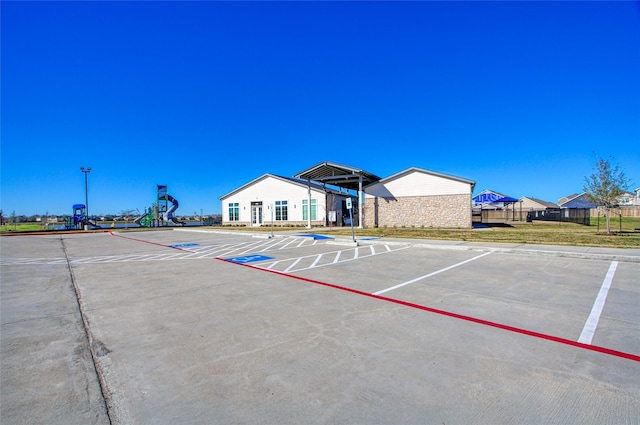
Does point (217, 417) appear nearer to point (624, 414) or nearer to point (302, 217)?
point (624, 414)

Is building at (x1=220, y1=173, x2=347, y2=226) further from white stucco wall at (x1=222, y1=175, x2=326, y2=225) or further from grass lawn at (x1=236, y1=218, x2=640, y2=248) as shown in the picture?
grass lawn at (x1=236, y1=218, x2=640, y2=248)

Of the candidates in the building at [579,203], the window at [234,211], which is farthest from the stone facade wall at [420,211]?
the window at [234,211]

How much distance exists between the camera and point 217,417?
7.86ft

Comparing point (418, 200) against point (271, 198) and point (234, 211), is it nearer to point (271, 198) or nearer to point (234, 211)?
point (271, 198)

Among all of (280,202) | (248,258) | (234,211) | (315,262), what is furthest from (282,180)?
(315,262)

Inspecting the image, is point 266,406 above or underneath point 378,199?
underneath

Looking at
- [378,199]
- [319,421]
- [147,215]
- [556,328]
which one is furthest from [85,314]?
[147,215]

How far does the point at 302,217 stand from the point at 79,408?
104 feet

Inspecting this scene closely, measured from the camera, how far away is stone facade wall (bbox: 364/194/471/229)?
82.2 ft

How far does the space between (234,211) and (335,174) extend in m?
16.6

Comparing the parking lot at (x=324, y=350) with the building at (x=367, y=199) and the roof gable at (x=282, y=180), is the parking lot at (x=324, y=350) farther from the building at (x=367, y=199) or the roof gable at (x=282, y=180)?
the roof gable at (x=282, y=180)

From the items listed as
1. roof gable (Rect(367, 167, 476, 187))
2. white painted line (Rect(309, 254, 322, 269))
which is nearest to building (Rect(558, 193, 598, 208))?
roof gable (Rect(367, 167, 476, 187))

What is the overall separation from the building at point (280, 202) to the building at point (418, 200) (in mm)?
5817

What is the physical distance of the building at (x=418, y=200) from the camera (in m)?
25.1
